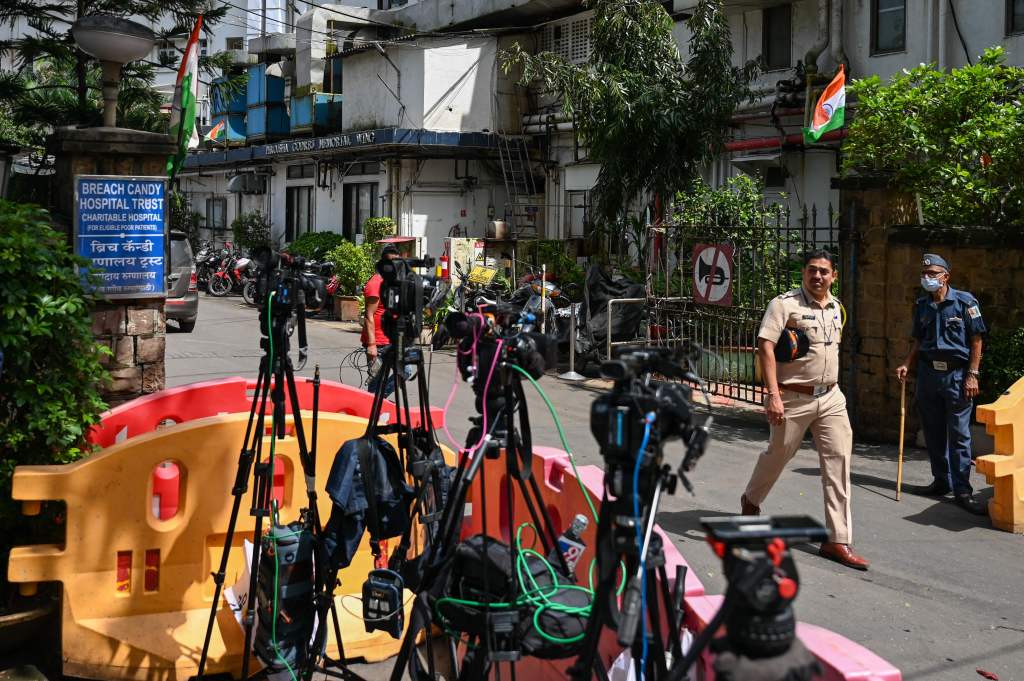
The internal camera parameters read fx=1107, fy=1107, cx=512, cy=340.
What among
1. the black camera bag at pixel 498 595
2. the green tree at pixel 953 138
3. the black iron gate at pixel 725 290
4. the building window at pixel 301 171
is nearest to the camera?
the black camera bag at pixel 498 595

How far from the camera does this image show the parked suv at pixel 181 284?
18.3 m

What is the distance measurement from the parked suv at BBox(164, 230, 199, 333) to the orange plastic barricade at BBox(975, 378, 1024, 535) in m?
13.6

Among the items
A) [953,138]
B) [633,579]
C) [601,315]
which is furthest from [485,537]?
[601,315]

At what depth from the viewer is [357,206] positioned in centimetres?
2733

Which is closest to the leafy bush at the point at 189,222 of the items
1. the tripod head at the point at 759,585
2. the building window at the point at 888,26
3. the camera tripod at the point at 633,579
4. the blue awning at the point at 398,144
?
the blue awning at the point at 398,144

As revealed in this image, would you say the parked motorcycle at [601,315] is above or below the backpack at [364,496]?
above

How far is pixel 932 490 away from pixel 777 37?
1246 centimetres

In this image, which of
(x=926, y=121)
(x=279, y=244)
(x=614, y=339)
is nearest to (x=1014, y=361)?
(x=926, y=121)

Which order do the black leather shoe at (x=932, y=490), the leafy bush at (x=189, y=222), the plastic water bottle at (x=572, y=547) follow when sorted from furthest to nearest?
the leafy bush at (x=189, y=222) → the black leather shoe at (x=932, y=490) → the plastic water bottle at (x=572, y=547)

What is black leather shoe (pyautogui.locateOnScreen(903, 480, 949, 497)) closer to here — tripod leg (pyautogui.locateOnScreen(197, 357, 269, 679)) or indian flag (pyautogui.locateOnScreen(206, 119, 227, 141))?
tripod leg (pyautogui.locateOnScreen(197, 357, 269, 679))

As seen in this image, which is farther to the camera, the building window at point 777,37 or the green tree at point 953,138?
the building window at point 777,37

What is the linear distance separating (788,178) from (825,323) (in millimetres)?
12560

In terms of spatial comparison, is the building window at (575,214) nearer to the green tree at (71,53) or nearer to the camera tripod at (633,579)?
the green tree at (71,53)

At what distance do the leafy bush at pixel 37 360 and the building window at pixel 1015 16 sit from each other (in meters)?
14.3
